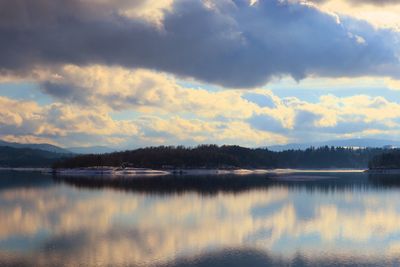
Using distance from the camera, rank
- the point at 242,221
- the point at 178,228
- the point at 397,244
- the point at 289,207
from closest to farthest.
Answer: the point at 397,244 → the point at 178,228 → the point at 242,221 → the point at 289,207

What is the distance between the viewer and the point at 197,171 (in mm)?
195875

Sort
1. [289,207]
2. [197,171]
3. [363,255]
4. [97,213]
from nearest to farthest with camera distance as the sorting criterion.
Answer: [363,255], [97,213], [289,207], [197,171]

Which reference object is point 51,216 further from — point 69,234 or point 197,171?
point 197,171

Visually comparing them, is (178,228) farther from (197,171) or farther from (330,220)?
(197,171)

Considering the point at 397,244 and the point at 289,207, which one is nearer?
the point at 397,244

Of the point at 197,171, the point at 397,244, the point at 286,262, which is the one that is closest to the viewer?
the point at 286,262

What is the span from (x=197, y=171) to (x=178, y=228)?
157 m

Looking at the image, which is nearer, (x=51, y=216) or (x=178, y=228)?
(x=178, y=228)

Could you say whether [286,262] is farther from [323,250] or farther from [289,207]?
[289,207]

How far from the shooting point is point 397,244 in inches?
1320

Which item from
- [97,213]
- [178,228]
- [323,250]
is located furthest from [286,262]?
[97,213]

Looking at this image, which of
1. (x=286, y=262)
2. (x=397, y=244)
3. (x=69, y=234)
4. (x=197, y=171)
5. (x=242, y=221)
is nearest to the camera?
(x=286, y=262)

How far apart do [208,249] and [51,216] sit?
21.1 meters

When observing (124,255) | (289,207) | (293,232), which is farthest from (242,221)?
(124,255)
